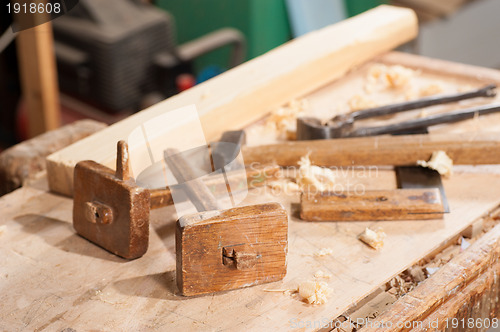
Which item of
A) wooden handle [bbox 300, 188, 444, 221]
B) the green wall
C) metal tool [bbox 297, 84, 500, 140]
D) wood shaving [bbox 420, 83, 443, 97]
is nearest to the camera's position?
wooden handle [bbox 300, 188, 444, 221]

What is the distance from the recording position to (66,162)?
4.81ft

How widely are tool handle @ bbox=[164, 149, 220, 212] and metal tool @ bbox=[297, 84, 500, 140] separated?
370 millimetres

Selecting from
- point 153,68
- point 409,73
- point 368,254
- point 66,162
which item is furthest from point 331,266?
point 153,68

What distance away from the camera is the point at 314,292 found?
1170 mm

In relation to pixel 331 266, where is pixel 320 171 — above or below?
above

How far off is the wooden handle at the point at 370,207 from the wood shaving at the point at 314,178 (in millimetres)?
93

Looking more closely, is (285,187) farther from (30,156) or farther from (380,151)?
(30,156)

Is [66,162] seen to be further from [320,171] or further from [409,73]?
[409,73]

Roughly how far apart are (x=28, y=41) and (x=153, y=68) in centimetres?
69

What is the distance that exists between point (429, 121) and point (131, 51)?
5.40ft

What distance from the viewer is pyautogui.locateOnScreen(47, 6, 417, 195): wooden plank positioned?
152 cm

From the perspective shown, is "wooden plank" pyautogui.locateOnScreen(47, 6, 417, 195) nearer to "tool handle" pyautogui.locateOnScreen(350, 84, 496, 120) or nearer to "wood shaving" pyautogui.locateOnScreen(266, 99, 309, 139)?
"wood shaving" pyautogui.locateOnScreen(266, 99, 309, 139)

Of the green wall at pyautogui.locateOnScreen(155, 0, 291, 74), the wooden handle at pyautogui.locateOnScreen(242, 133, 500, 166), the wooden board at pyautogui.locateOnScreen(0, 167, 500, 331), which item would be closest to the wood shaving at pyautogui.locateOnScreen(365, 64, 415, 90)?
the wooden handle at pyautogui.locateOnScreen(242, 133, 500, 166)

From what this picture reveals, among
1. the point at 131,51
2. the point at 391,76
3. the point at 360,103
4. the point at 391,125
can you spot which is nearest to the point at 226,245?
the point at 391,125
